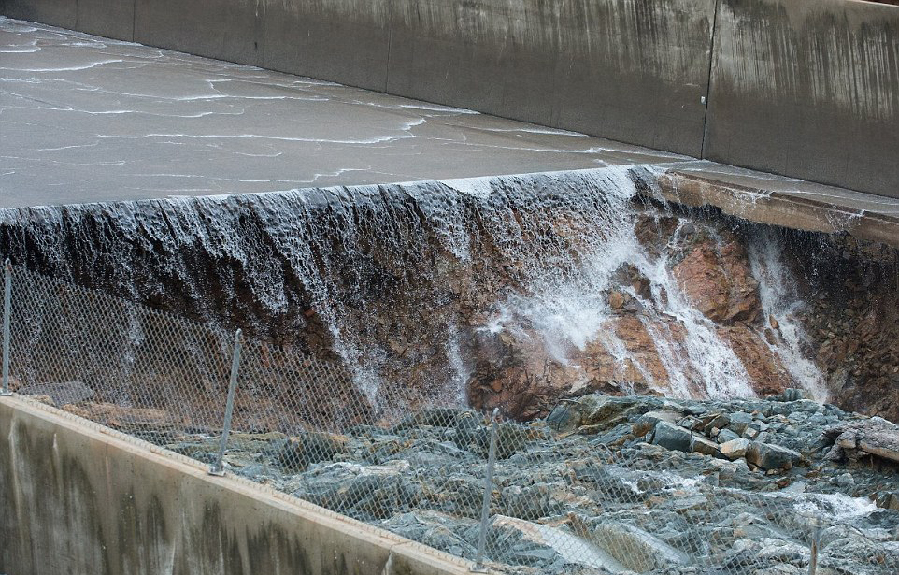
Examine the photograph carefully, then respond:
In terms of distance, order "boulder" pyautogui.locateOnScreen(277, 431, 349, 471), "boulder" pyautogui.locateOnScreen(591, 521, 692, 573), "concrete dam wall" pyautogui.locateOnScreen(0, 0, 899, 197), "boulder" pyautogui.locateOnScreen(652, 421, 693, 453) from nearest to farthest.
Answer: "boulder" pyautogui.locateOnScreen(591, 521, 692, 573)
"boulder" pyautogui.locateOnScreen(277, 431, 349, 471)
"boulder" pyautogui.locateOnScreen(652, 421, 693, 453)
"concrete dam wall" pyautogui.locateOnScreen(0, 0, 899, 197)

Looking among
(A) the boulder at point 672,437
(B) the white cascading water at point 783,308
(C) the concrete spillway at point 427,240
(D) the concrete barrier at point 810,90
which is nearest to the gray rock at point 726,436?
(A) the boulder at point 672,437

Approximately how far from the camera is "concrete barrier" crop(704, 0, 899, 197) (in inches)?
584

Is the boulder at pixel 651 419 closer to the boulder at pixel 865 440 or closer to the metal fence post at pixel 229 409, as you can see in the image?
the boulder at pixel 865 440

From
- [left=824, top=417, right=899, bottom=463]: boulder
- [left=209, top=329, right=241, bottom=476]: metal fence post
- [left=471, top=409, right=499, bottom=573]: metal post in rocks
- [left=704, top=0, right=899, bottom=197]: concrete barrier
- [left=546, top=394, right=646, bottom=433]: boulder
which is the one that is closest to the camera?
[left=471, top=409, right=499, bottom=573]: metal post in rocks

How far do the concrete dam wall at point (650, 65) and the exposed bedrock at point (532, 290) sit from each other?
1521 millimetres

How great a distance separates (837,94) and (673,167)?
2.18m

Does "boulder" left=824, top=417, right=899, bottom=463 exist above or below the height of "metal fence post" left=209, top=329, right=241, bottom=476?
below

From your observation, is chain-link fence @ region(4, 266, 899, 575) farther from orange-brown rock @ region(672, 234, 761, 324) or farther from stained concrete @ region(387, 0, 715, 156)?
stained concrete @ region(387, 0, 715, 156)

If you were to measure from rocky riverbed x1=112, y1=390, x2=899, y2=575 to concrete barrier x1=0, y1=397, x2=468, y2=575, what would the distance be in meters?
0.40

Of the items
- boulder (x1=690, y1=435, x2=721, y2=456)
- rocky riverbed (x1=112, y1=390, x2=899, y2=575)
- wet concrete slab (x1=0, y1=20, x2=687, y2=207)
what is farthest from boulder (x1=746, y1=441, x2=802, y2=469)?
wet concrete slab (x1=0, y1=20, x2=687, y2=207)

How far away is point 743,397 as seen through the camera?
47.6ft

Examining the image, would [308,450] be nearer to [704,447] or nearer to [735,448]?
[704,447]

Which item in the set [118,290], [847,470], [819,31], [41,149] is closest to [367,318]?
[118,290]

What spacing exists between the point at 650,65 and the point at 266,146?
209 inches
